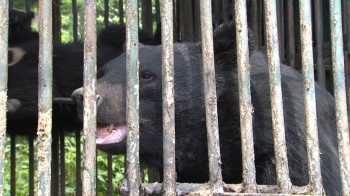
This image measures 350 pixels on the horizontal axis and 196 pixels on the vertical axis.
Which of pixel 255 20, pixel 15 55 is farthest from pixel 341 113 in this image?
pixel 15 55

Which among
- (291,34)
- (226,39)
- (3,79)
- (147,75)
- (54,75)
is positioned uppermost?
(291,34)

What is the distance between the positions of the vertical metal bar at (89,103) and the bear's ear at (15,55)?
10.8ft

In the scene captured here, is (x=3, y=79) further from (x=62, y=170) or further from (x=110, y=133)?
(x=62, y=170)

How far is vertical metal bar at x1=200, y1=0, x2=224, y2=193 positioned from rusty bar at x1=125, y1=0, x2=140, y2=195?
30 cm

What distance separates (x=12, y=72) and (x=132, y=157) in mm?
3381

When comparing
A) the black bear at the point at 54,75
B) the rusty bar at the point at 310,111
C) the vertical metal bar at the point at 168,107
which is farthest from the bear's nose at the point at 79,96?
the black bear at the point at 54,75

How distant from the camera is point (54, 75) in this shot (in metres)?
5.66

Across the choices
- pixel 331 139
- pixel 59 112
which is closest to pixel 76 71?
pixel 59 112

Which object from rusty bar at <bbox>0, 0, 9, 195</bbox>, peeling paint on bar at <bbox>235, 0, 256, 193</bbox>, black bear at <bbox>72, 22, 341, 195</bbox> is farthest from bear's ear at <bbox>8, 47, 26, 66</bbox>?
peeling paint on bar at <bbox>235, 0, 256, 193</bbox>

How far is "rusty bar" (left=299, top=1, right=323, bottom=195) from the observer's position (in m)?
2.50

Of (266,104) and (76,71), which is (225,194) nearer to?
(266,104)

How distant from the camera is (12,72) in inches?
213

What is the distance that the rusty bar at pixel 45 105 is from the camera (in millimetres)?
2283

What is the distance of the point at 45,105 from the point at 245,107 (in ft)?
2.77
